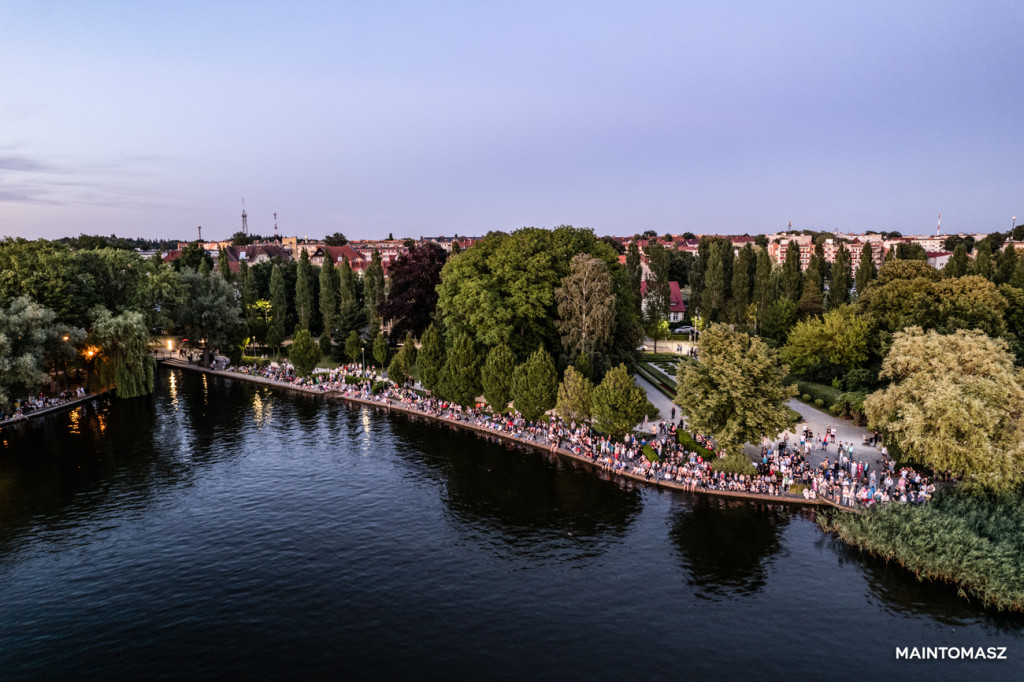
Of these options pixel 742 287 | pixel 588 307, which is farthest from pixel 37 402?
pixel 742 287

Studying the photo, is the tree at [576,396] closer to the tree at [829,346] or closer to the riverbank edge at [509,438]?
the riverbank edge at [509,438]

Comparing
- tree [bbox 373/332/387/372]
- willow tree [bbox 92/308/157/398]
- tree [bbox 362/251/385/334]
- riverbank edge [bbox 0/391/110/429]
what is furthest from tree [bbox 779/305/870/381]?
riverbank edge [bbox 0/391/110/429]

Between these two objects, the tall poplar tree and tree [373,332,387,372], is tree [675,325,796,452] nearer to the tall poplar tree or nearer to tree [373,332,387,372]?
tree [373,332,387,372]

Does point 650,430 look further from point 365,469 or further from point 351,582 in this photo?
point 351,582

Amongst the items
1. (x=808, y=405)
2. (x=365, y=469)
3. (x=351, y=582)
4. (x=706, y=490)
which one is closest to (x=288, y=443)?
(x=365, y=469)

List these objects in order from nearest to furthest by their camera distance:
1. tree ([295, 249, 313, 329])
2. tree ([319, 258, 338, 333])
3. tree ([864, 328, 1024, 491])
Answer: tree ([864, 328, 1024, 491]), tree ([319, 258, 338, 333]), tree ([295, 249, 313, 329])

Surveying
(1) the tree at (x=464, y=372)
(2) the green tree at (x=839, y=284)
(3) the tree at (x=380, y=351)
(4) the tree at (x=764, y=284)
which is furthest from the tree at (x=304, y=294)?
(2) the green tree at (x=839, y=284)
